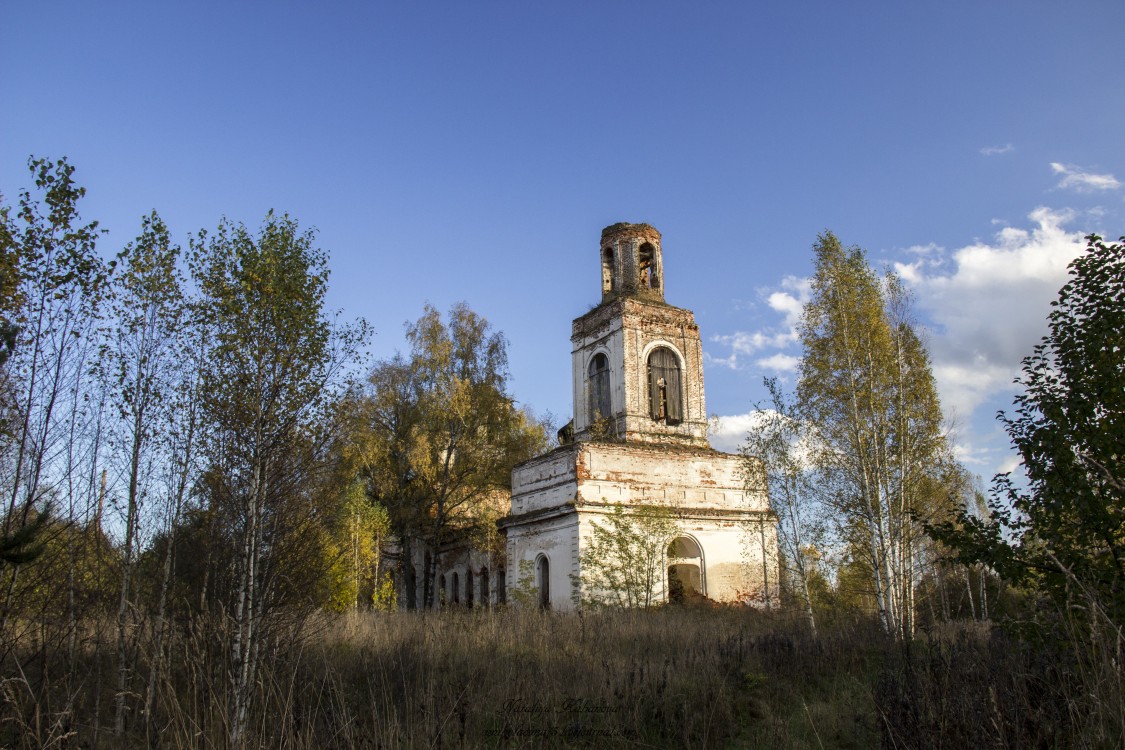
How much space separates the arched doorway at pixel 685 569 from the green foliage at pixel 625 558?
1313 mm

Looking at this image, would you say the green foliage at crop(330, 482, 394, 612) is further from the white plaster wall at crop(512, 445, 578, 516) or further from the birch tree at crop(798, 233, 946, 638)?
the birch tree at crop(798, 233, 946, 638)

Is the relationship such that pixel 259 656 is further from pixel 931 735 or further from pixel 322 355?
pixel 931 735

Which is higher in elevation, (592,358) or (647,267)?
(647,267)

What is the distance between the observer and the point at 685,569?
24.9m

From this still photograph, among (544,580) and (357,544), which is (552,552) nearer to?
(544,580)

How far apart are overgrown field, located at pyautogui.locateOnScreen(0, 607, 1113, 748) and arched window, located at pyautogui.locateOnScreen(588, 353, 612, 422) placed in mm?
11248

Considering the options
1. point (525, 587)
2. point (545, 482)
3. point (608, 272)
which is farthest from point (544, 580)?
point (608, 272)

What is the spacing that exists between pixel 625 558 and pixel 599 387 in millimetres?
6529

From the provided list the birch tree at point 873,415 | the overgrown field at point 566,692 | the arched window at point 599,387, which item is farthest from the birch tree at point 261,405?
the arched window at point 599,387

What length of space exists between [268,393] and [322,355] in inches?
45.6

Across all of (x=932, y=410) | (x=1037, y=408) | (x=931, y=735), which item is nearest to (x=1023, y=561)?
(x=1037, y=408)

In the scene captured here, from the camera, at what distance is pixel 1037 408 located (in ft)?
25.7

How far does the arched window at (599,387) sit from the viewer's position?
85.3ft

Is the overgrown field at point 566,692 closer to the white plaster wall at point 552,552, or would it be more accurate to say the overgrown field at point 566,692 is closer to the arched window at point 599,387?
the white plaster wall at point 552,552
